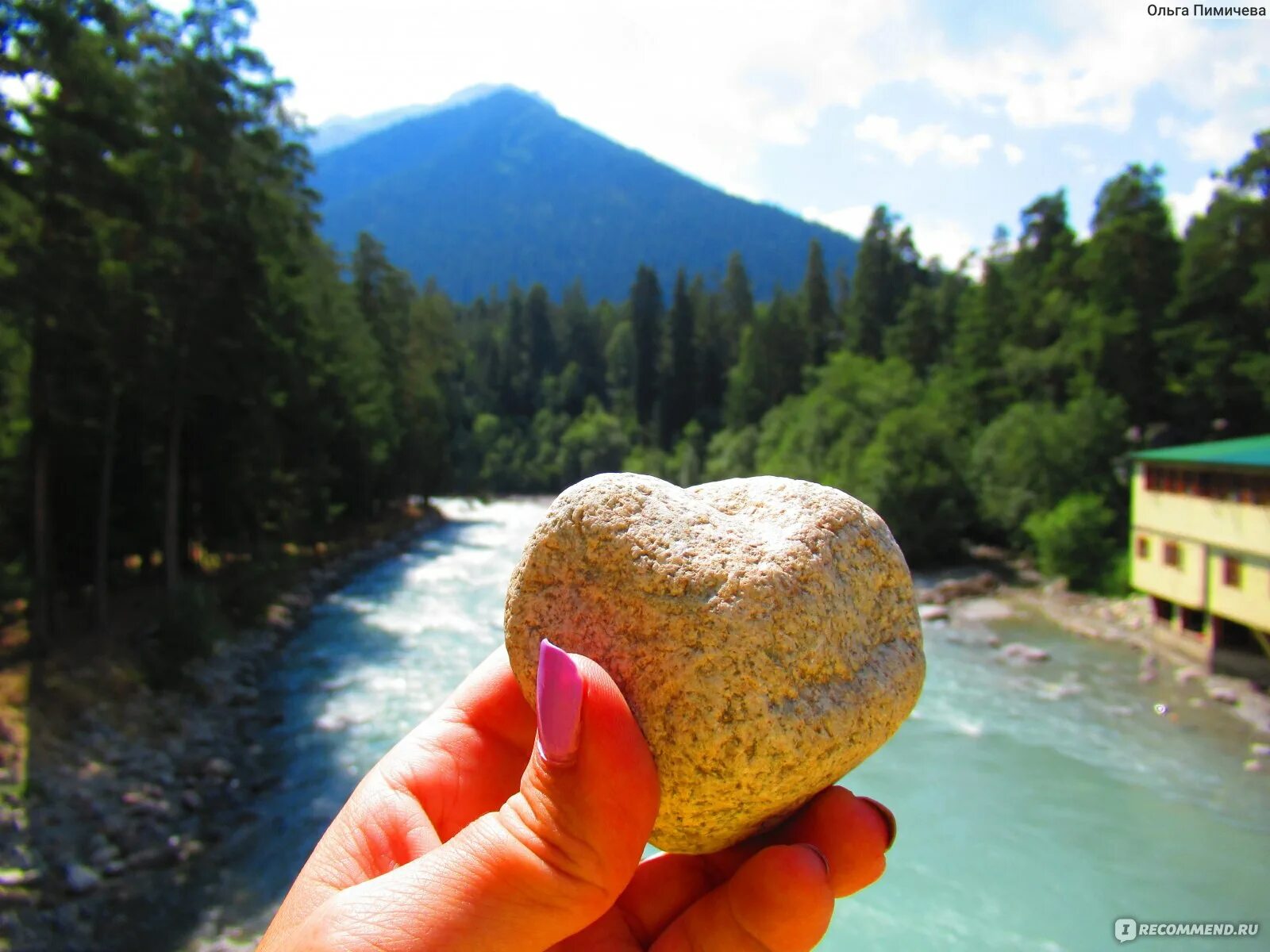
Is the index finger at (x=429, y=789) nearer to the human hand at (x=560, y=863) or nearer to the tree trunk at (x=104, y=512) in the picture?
the human hand at (x=560, y=863)

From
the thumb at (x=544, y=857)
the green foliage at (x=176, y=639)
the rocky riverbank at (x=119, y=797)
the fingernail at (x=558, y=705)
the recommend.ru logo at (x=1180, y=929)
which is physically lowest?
the recommend.ru logo at (x=1180, y=929)

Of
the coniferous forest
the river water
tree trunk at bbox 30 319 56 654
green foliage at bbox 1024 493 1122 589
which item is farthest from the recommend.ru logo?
green foliage at bbox 1024 493 1122 589

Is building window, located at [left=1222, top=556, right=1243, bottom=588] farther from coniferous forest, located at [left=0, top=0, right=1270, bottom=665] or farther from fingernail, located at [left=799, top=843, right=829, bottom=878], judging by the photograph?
fingernail, located at [left=799, top=843, right=829, bottom=878]

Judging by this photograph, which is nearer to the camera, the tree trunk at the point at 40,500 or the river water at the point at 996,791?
the river water at the point at 996,791

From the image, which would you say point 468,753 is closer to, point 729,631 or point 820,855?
point 729,631

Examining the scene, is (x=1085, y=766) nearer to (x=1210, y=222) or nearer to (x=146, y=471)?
(x=146, y=471)

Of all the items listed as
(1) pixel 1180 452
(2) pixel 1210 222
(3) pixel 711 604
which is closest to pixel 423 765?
(3) pixel 711 604

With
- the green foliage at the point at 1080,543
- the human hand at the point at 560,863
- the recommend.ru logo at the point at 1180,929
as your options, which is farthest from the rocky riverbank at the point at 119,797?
the green foliage at the point at 1080,543
